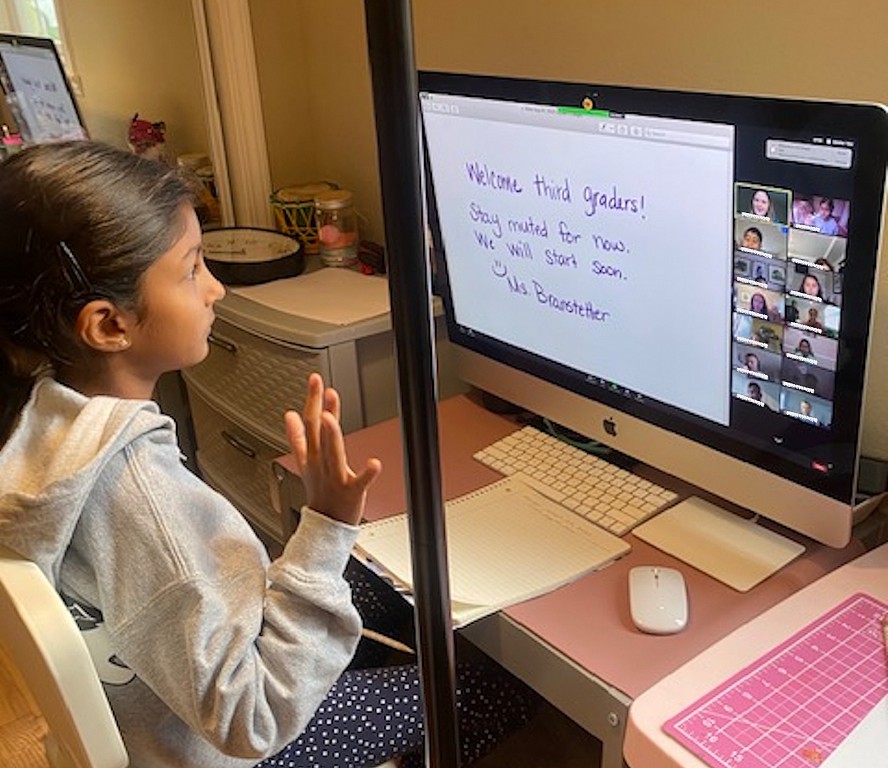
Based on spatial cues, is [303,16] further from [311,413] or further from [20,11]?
[311,413]

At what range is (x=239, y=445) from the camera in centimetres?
182

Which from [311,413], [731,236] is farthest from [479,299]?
[311,413]

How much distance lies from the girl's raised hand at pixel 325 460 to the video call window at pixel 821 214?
46cm

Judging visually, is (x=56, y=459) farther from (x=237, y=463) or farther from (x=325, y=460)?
(x=237, y=463)

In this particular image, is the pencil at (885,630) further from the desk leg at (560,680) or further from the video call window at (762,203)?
the video call window at (762,203)

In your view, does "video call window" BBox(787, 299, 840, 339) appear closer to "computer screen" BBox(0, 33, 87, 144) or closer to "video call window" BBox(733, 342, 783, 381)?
"video call window" BBox(733, 342, 783, 381)

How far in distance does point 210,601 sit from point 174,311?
11.8 inches

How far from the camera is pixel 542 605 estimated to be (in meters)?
1.07

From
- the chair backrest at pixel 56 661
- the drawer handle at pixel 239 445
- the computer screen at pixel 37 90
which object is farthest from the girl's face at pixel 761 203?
the computer screen at pixel 37 90

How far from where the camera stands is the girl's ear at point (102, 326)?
959 mm

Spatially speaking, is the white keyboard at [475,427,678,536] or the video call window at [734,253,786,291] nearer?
the video call window at [734,253,786,291]

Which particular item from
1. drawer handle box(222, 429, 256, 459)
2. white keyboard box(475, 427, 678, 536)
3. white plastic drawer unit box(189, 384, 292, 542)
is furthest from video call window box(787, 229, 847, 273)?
drawer handle box(222, 429, 256, 459)

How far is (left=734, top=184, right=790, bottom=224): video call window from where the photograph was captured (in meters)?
0.98

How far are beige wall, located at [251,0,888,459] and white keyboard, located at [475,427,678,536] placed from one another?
0.93 feet
